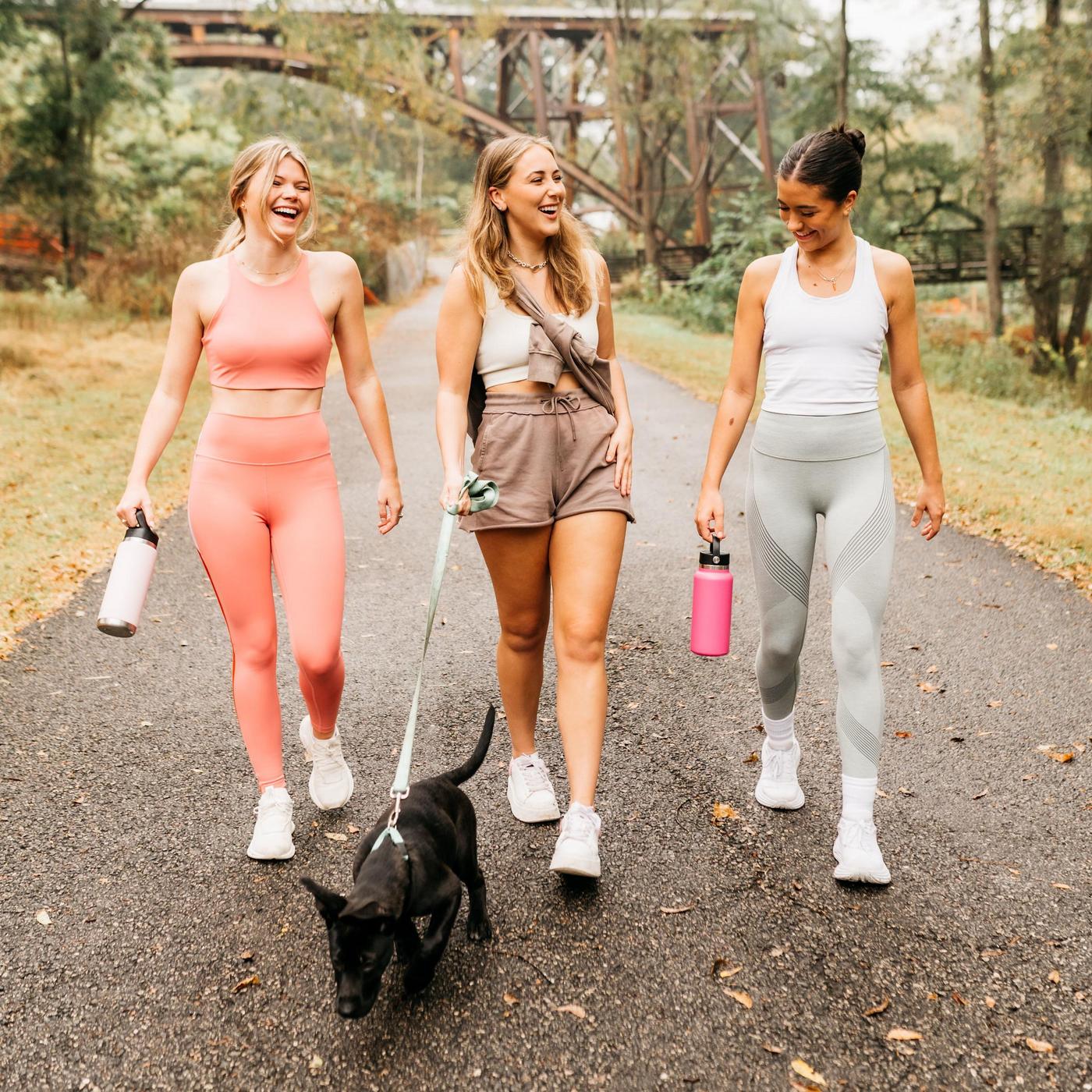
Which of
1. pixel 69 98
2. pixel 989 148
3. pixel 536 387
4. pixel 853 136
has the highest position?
pixel 69 98

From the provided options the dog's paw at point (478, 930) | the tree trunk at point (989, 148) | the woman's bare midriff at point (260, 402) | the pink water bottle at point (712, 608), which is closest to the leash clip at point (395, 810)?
the dog's paw at point (478, 930)

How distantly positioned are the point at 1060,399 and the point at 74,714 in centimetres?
1607

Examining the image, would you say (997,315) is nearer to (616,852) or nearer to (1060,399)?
(1060,399)

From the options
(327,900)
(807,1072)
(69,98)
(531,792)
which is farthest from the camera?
(69,98)

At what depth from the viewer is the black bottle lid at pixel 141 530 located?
3.40 metres

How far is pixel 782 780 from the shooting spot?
401 centimetres

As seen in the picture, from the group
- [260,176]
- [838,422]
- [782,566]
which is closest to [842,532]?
Answer: [782,566]

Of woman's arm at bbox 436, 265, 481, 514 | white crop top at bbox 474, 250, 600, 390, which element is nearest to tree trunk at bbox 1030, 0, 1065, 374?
white crop top at bbox 474, 250, 600, 390

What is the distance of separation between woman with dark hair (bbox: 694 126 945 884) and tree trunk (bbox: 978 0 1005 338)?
60.5 ft

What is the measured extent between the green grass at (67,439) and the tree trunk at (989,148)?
14832 mm

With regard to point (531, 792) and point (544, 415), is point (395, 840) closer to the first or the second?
point (531, 792)

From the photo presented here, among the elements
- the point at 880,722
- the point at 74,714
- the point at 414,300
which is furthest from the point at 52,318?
the point at 880,722

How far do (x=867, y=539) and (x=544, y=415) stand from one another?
1.15 metres

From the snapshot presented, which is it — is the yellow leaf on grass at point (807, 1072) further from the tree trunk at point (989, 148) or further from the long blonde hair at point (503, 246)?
the tree trunk at point (989, 148)
